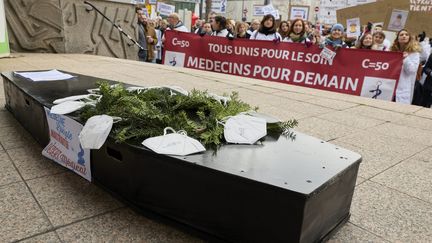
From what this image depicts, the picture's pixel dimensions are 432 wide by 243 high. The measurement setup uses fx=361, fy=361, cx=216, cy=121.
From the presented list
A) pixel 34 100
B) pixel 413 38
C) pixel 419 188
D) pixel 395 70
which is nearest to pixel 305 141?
pixel 419 188

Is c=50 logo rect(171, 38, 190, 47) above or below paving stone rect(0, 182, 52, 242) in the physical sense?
above

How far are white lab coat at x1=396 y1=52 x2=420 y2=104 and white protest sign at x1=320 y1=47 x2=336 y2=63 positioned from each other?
117 cm

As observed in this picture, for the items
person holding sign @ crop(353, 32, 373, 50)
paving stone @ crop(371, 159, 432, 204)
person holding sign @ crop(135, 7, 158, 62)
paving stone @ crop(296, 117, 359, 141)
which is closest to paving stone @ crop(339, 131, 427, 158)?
paving stone @ crop(296, 117, 359, 141)

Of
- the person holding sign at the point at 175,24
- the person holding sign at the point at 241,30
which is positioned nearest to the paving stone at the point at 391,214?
the person holding sign at the point at 241,30

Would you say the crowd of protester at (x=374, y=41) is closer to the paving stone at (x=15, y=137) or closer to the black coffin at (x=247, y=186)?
the black coffin at (x=247, y=186)

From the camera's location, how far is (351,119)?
4148 millimetres

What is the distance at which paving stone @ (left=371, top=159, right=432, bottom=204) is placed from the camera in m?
2.28

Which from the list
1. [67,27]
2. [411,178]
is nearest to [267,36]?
[411,178]

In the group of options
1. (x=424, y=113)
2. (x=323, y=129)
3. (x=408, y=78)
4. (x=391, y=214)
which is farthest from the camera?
(x=408, y=78)

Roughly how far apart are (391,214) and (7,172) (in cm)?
224

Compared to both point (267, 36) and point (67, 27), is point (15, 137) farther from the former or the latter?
point (67, 27)

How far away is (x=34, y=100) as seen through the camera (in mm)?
2498

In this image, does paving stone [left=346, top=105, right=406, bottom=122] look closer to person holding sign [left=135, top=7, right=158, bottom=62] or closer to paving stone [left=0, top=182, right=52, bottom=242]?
paving stone [left=0, top=182, right=52, bottom=242]

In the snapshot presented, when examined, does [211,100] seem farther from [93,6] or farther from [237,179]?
[93,6]
